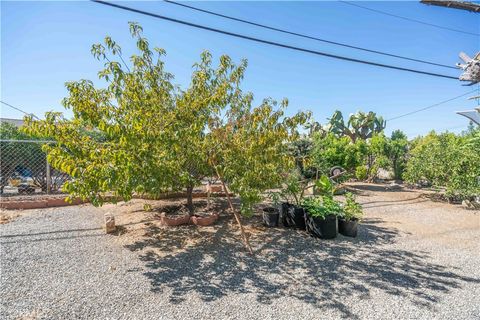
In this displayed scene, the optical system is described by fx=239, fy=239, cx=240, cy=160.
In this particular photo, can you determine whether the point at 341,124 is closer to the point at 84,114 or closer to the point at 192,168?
the point at 192,168

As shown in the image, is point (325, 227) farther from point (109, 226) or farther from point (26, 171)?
point (26, 171)

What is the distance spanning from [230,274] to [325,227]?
2152 millimetres

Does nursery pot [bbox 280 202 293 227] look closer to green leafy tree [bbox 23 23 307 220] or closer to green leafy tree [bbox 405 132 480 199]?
green leafy tree [bbox 23 23 307 220]

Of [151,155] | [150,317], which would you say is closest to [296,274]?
[150,317]

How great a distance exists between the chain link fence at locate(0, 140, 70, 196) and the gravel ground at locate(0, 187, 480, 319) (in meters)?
1.83

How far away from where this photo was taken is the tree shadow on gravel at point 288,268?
2.77 meters

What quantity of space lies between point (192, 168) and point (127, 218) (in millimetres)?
1926

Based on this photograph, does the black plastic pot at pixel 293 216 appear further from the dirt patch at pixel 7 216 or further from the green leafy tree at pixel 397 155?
the green leafy tree at pixel 397 155

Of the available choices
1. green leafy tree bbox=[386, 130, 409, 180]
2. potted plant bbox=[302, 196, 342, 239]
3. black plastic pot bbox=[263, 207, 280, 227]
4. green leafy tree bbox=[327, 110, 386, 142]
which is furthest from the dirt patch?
green leafy tree bbox=[327, 110, 386, 142]

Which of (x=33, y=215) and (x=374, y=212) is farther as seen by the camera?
(x=374, y=212)

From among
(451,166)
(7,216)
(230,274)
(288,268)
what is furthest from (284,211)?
(451,166)

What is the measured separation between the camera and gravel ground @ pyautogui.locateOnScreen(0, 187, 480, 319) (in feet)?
8.03

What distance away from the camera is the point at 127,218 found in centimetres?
524

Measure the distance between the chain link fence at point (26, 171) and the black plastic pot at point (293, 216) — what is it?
19.2 feet
